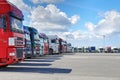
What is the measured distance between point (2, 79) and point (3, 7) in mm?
5392

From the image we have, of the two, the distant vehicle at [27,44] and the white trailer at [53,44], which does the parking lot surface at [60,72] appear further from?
the white trailer at [53,44]

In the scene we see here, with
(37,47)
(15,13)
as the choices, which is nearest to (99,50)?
(37,47)

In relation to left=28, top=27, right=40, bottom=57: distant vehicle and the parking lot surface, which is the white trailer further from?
the parking lot surface

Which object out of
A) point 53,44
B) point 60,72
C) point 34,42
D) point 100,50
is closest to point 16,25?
point 60,72

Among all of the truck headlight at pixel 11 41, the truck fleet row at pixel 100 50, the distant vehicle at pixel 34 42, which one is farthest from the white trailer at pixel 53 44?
the truck fleet row at pixel 100 50

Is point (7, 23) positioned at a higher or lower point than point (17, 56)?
higher

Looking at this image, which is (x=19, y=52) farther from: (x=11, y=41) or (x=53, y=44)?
(x=53, y=44)

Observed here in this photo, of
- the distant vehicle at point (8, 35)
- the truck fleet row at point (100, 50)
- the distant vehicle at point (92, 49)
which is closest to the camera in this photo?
the distant vehicle at point (8, 35)

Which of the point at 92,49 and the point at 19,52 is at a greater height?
the point at 92,49

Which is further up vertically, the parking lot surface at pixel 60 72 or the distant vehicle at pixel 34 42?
the distant vehicle at pixel 34 42

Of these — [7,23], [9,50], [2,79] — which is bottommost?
[2,79]

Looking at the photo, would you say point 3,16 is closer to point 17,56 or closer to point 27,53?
point 17,56

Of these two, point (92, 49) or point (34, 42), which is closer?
point (34, 42)

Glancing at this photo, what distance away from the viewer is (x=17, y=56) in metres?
20.0
